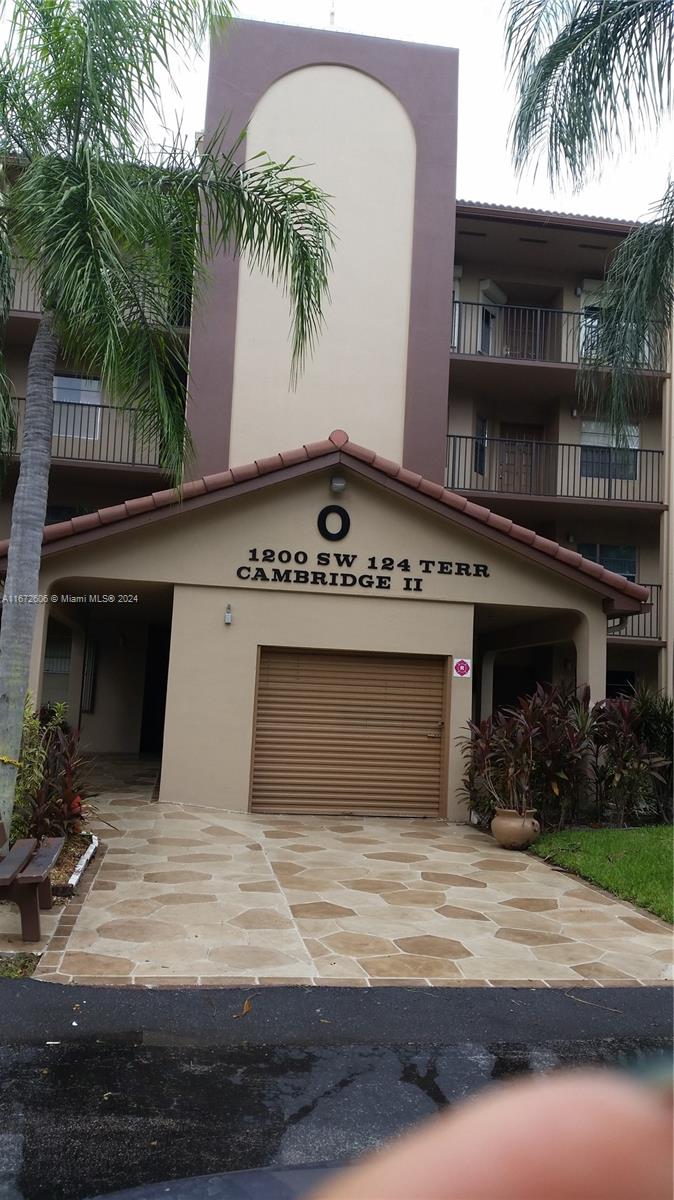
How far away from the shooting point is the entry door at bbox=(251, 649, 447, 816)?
12.5 meters

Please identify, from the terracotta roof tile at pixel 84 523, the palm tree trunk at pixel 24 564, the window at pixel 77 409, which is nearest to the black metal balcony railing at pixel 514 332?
the window at pixel 77 409

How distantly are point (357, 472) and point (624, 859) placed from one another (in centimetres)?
594

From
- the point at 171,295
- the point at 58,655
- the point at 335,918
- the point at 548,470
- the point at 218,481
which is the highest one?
the point at 548,470

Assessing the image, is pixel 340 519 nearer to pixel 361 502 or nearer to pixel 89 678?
pixel 361 502

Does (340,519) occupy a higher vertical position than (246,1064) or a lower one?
higher

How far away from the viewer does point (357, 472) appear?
40.5 ft

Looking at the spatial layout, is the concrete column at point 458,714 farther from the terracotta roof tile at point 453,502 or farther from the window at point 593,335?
the window at point 593,335

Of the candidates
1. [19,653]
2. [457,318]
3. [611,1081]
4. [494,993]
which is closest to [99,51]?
[19,653]

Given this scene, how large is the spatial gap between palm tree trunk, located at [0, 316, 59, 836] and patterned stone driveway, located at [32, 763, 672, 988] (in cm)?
145

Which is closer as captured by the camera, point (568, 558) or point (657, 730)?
point (657, 730)

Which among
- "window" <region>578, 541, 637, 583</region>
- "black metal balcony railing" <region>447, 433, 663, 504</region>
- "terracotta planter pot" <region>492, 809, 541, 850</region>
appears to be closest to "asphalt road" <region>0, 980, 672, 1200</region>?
"terracotta planter pot" <region>492, 809, 541, 850</region>

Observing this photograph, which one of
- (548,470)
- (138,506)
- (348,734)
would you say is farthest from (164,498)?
(548,470)

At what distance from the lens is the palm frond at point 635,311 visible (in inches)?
382

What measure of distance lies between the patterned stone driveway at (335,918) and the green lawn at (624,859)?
0.20m
